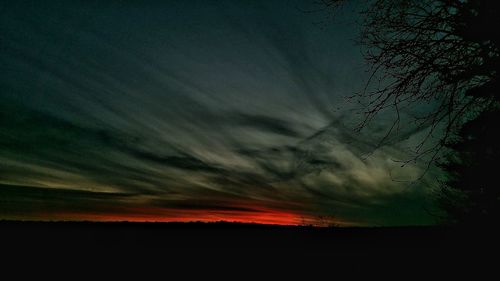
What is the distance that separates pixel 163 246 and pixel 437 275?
4292mm

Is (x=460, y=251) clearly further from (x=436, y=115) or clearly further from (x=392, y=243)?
(x=436, y=115)

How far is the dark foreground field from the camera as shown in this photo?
571 centimetres

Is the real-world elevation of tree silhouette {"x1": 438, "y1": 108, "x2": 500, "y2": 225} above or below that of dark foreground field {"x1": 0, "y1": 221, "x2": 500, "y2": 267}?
above

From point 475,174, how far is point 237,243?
1829cm

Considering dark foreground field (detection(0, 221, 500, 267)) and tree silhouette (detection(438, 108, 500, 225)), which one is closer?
dark foreground field (detection(0, 221, 500, 267))

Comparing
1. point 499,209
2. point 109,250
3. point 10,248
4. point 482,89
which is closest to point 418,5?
point 482,89

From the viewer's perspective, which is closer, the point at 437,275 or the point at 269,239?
the point at 437,275

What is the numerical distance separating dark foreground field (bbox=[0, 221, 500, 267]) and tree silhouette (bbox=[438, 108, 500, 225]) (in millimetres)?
2568

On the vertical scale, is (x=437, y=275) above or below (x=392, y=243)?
below

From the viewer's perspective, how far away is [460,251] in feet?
23.3

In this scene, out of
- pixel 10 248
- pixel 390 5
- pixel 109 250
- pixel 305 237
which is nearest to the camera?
pixel 10 248

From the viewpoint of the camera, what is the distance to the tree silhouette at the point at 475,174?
9.61m

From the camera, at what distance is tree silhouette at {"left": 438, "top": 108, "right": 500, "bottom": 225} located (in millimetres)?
9609

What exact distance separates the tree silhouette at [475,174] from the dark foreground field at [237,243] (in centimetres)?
257
